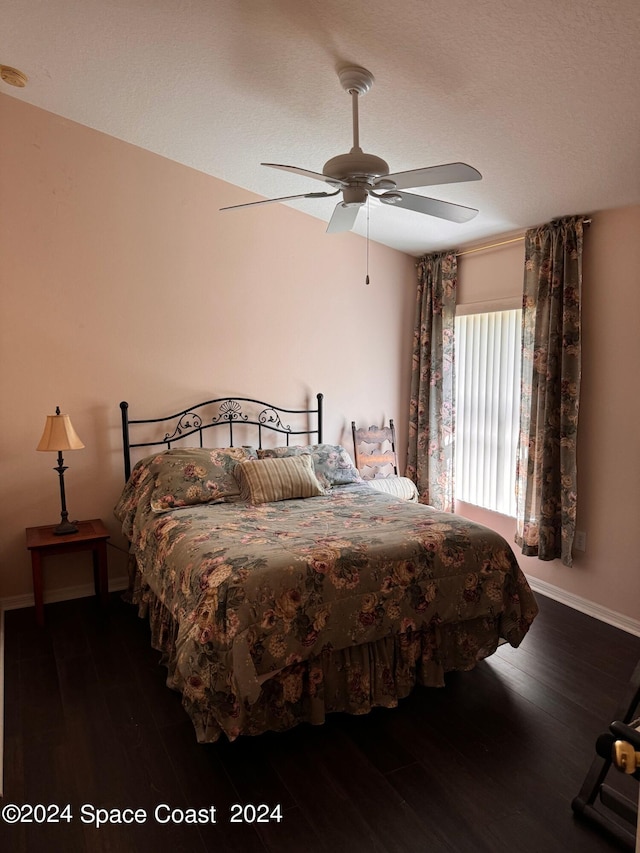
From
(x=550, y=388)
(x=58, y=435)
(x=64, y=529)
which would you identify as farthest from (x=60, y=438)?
(x=550, y=388)

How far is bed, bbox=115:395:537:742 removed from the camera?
2086mm

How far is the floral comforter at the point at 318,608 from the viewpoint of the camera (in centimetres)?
207

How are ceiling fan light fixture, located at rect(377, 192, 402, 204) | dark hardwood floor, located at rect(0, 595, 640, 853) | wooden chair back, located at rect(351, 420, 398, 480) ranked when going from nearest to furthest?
dark hardwood floor, located at rect(0, 595, 640, 853)
ceiling fan light fixture, located at rect(377, 192, 402, 204)
wooden chair back, located at rect(351, 420, 398, 480)

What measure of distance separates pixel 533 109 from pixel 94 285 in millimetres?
2700

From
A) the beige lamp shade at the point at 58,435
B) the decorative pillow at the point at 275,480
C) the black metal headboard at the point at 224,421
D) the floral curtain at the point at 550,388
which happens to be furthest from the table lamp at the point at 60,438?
the floral curtain at the point at 550,388

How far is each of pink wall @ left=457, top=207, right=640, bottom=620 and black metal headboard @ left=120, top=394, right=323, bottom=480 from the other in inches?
77.0

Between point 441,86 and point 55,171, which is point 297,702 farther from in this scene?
point 55,171

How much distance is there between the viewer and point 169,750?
215 centimetres

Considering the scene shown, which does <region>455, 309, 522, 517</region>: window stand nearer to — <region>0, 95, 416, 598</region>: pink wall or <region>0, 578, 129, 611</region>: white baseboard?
<region>0, 95, 416, 598</region>: pink wall

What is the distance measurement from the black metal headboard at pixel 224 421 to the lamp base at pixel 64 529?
1.60 feet

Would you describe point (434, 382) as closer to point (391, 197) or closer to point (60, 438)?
point (391, 197)

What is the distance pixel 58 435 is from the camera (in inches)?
124

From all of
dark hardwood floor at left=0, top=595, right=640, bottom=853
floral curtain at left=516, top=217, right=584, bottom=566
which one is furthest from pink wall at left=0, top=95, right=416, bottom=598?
floral curtain at left=516, top=217, right=584, bottom=566

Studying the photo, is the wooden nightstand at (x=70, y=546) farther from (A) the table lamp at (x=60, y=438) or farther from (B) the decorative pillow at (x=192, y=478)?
(B) the decorative pillow at (x=192, y=478)
